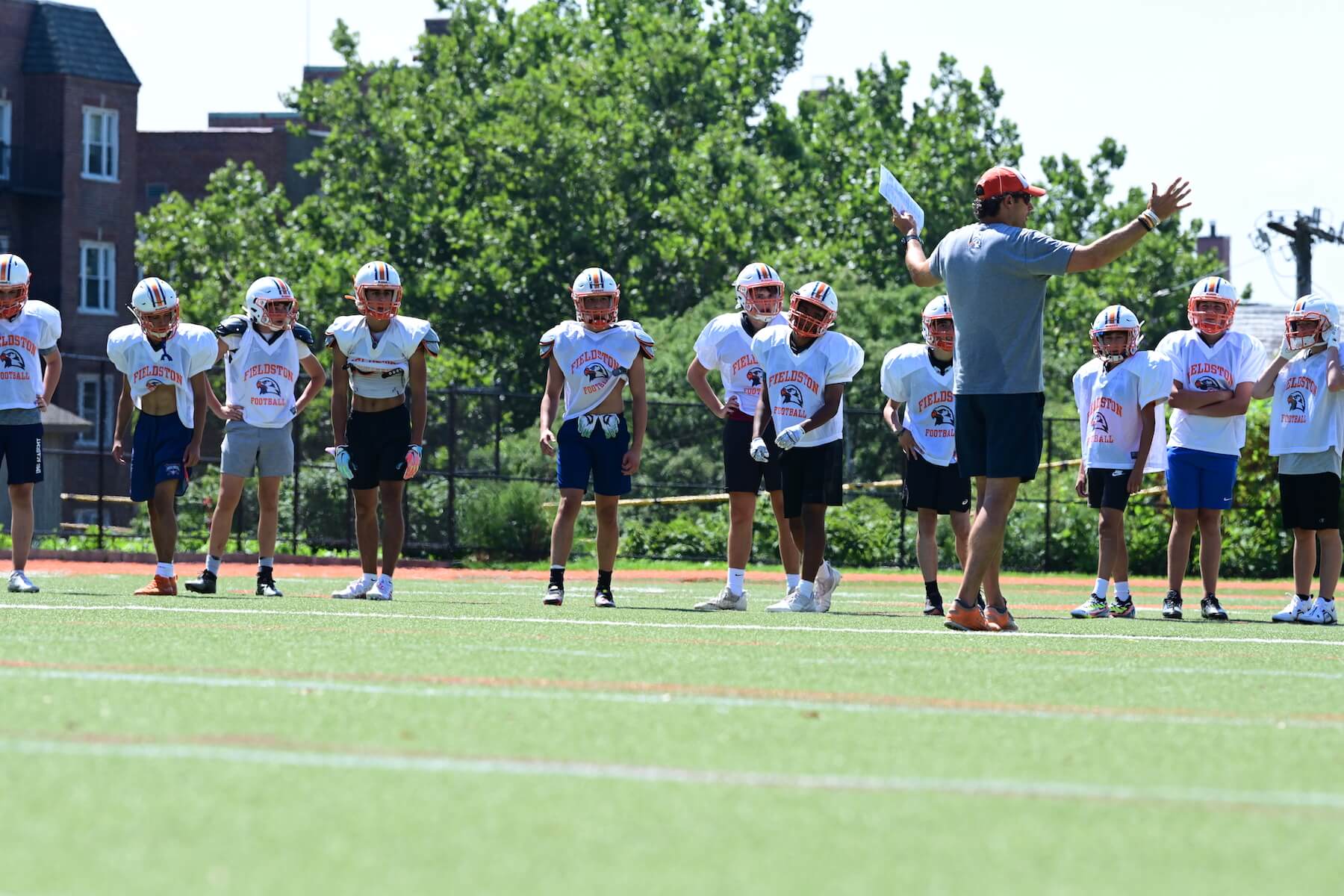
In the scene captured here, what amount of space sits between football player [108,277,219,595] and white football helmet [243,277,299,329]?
534mm

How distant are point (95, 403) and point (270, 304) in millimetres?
33117

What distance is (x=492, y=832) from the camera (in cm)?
378

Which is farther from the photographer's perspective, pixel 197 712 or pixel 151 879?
pixel 197 712

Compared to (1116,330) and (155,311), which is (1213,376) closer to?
(1116,330)

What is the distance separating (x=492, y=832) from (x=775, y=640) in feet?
15.8

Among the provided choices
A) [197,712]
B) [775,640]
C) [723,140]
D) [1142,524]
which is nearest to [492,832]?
[197,712]

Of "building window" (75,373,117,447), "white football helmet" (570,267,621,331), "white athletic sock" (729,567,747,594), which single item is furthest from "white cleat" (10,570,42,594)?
"building window" (75,373,117,447)

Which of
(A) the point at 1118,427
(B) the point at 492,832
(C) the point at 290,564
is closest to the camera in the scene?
(B) the point at 492,832

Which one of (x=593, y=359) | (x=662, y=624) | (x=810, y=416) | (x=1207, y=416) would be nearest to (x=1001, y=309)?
(x=662, y=624)

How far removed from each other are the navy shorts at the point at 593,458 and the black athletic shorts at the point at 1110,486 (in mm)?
2974

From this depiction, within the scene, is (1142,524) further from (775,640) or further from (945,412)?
(775,640)

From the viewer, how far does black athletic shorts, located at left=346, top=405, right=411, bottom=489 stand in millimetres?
11844

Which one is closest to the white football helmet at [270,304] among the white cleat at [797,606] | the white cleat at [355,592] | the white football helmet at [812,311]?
the white cleat at [355,592]

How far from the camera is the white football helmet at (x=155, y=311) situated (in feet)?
39.2
